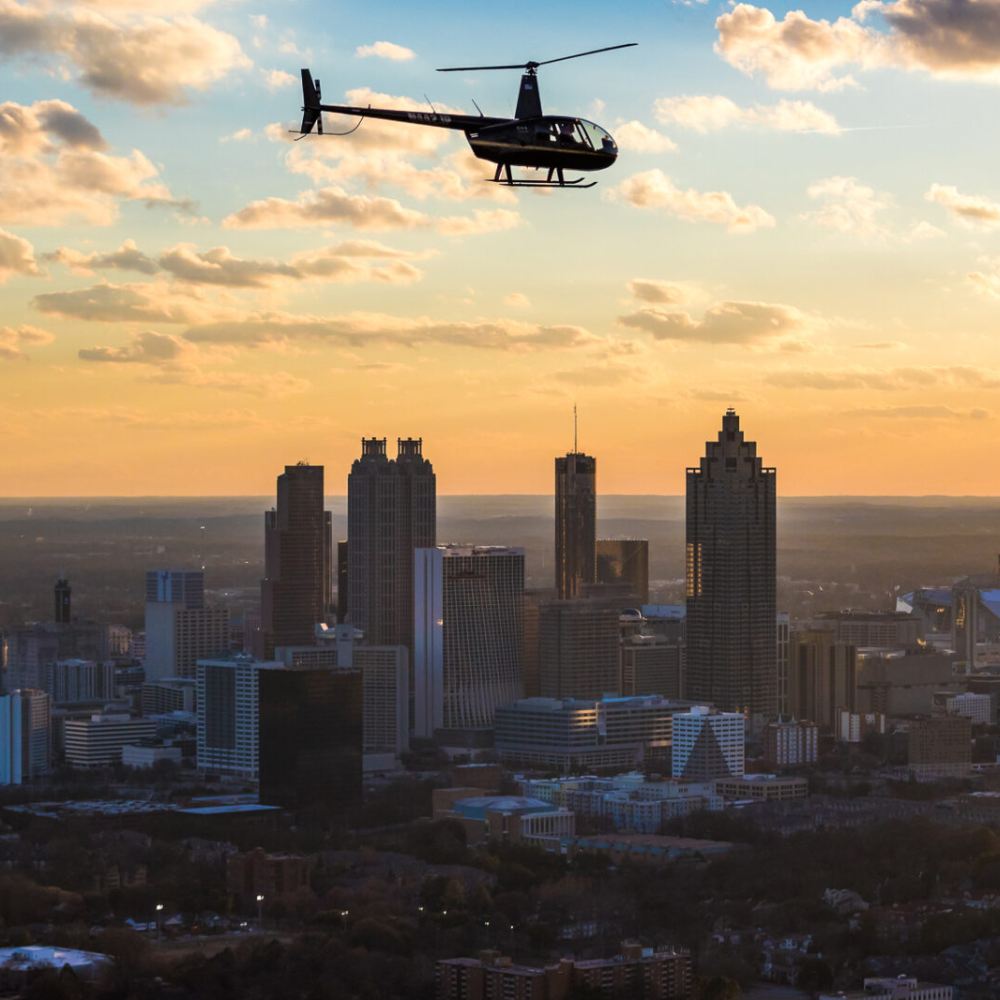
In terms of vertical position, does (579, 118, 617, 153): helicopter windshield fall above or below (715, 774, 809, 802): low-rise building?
above

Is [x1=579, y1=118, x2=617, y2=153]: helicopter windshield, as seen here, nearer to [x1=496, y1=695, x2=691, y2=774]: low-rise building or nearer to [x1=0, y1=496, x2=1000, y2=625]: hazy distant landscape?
[x1=496, y1=695, x2=691, y2=774]: low-rise building

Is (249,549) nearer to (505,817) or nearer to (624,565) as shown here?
(624,565)

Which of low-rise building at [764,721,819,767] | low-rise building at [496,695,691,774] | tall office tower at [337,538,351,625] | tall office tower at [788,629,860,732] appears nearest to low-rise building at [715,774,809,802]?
low-rise building at [764,721,819,767]

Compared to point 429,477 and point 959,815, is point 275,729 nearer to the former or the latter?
point 959,815

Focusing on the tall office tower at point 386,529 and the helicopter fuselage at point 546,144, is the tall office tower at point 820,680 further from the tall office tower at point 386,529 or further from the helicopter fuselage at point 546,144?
the helicopter fuselage at point 546,144

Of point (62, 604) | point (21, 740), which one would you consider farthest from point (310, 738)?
point (62, 604)

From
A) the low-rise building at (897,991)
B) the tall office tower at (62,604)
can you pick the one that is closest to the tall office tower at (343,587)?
the tall office tower at (62,604)
